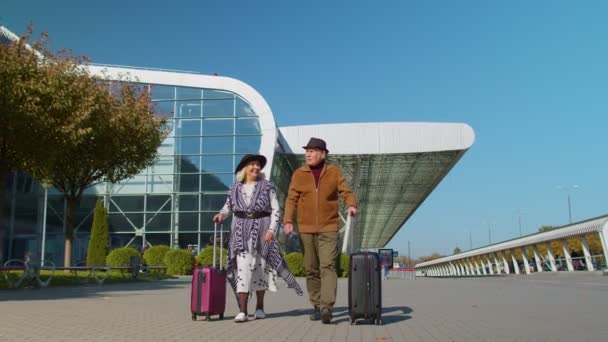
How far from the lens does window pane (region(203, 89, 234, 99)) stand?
3180cm

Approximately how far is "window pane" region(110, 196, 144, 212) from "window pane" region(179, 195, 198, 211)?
2.04 metres

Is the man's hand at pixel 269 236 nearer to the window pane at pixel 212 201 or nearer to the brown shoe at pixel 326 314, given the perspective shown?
the brown shoe at pixel 326 314

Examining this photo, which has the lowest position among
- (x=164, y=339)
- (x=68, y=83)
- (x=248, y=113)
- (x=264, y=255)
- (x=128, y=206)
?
(x=164, y=339)

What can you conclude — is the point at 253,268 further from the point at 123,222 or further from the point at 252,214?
the point at 123,222

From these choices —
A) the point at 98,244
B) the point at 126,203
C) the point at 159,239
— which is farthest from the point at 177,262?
the point at 126,203

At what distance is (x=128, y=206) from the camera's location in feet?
105

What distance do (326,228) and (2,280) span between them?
1184cm

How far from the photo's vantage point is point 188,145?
3180 cm

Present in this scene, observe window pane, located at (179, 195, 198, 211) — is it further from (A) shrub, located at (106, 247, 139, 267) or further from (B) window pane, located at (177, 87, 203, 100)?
(A) shrub, located at (106, 247, 139, 267)

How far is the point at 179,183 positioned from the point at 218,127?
334 centimetres

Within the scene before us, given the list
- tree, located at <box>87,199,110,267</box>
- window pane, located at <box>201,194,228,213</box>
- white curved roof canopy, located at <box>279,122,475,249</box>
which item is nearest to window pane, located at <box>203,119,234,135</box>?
window pane, located at <box>201,194,228,213</box>

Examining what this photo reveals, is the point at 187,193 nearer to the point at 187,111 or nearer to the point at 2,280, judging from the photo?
the point at 187,111

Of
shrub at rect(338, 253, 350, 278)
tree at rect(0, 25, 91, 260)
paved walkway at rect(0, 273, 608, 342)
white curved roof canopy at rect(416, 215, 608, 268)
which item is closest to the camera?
paved walkway at rect(0, 273, 608, 342)

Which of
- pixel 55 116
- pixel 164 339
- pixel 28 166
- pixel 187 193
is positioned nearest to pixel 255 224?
pixel 164 339
